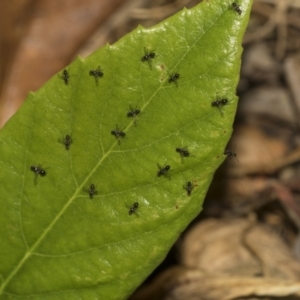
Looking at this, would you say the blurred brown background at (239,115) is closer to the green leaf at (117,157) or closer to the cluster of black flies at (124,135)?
the green leaf at (117,157)

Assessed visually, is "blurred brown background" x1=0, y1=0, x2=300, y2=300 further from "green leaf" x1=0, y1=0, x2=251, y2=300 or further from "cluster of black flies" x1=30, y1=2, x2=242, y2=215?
"cluster of black flies" x1=30, y1=2, x2=242, y2=215

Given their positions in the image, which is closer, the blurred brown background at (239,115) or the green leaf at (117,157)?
the green leaf at (117,157)

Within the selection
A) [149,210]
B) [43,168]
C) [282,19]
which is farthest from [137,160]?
[282,19]

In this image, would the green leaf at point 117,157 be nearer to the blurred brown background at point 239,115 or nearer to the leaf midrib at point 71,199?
the leaf midrib at point 71,199

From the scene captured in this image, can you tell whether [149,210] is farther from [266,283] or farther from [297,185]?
[297,185]

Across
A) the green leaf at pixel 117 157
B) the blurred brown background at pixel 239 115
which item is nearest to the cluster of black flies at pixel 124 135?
the green leaf at pixel 117 157

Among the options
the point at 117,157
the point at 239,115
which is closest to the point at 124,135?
the point at 117,157
